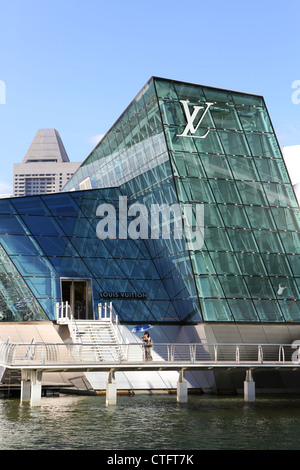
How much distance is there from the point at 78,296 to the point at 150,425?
62.5 feet

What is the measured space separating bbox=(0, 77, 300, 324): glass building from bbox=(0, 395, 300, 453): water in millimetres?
7717

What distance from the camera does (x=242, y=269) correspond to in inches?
1779

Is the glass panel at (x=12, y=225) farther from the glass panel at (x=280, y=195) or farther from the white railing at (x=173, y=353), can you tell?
Answer: the glass panel at (x=280, y=195)

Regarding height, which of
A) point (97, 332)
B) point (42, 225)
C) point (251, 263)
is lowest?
point (97, 332)

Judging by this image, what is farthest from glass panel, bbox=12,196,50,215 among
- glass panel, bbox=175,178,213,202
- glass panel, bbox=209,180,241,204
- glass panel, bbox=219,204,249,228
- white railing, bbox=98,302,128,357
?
glass panel, bbox=219,204,249,228

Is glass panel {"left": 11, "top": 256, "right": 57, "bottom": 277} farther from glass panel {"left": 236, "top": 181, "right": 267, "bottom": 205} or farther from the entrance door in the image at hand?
glass panel {"left": 236, "top": 181, "right": 267, "bottom": 205}

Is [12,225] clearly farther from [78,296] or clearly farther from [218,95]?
[218,95]

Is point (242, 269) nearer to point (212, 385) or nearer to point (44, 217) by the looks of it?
point (212, 385)

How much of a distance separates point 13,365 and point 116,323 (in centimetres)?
1019

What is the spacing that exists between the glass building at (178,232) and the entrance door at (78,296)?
0.07 m

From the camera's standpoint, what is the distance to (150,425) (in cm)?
2892

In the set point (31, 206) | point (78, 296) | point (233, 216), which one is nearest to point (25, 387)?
point (78, 296)

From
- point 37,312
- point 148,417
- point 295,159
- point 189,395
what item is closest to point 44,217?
point 37,312

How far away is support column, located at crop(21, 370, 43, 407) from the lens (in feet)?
115
